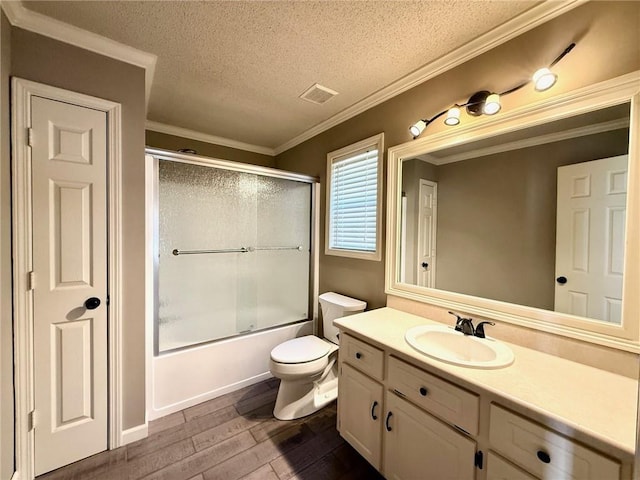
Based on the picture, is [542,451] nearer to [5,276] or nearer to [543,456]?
[543,456]

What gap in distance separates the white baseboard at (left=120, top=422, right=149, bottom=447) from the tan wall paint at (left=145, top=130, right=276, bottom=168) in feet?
7.95

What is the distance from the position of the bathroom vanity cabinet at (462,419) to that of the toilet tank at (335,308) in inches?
17.8

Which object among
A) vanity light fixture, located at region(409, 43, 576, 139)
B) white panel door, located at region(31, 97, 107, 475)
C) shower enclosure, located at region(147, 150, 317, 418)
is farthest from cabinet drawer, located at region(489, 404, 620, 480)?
white panel door, located at region(31, 97, 107, 475)

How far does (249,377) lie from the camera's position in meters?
2.25

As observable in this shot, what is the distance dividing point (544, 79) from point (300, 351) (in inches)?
79.5

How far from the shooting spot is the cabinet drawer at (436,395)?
3.16 ft

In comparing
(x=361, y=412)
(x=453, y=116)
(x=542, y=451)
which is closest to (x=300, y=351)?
(x=361, y=412)

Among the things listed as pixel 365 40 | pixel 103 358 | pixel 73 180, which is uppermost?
pixel 365 40

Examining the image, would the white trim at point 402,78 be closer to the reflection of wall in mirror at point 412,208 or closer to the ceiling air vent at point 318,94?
the ceiling air vent at point 318,94

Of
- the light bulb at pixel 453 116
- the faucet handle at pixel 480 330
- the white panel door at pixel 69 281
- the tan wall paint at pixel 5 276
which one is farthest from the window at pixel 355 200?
the tan wall paint at pixel 5 276

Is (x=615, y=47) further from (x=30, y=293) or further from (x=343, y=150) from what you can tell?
(x=30, y=293)

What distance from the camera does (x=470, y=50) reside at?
143cm

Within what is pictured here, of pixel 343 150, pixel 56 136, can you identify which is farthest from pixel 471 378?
pixel 56 136

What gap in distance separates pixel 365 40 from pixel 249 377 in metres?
2.59
